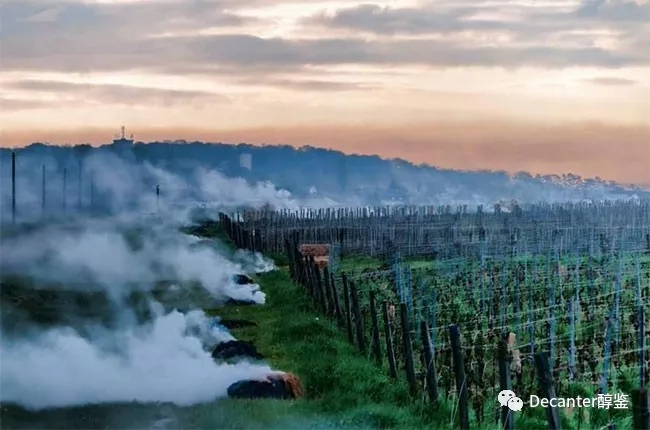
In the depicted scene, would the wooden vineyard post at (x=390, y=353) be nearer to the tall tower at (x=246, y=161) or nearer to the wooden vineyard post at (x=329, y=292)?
the wooden vineyard post at (x=329, y=292)

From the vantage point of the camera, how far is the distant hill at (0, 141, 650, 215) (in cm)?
670

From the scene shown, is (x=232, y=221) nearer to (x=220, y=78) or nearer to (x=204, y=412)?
(x=220, y=78)

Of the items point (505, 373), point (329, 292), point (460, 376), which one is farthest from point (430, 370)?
point (329, 292)

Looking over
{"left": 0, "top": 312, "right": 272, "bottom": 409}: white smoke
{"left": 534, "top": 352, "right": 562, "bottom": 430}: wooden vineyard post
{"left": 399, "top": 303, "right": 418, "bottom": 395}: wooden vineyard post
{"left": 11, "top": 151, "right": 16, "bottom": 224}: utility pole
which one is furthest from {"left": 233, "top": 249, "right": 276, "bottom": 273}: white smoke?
{"left": 534, "top": 352, "right": 562, "bottom": 430}: wooden vineyard post

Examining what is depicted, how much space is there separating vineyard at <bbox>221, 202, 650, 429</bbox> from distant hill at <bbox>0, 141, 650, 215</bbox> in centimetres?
18

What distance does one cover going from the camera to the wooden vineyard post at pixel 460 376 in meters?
5.76

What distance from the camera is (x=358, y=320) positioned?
715 centimetres

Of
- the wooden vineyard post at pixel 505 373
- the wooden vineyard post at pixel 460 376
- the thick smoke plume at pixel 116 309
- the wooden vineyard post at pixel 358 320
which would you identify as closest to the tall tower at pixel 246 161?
the thick smoke plume at pixel 116 309

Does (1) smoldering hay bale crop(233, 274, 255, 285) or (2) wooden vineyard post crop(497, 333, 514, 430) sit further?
(1) smoldering hay bale crop(233, 274, 255, 285)

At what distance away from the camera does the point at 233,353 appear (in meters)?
6.61

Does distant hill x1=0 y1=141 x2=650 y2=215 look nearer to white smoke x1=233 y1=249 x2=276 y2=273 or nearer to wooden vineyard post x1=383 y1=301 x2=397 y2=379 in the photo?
white smoke x1=233 y1=249 x2=276 y2=273

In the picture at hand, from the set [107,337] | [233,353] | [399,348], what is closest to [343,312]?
[399,348]

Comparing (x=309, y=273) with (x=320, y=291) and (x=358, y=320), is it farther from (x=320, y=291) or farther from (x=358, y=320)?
(x=358, y=320)

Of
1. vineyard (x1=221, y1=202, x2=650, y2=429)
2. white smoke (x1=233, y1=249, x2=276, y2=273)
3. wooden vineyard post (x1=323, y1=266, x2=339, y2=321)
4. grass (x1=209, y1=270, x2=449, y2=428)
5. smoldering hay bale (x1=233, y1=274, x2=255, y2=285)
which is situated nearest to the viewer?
grass (x1=209, y1=270, x2=449, y2=428)
